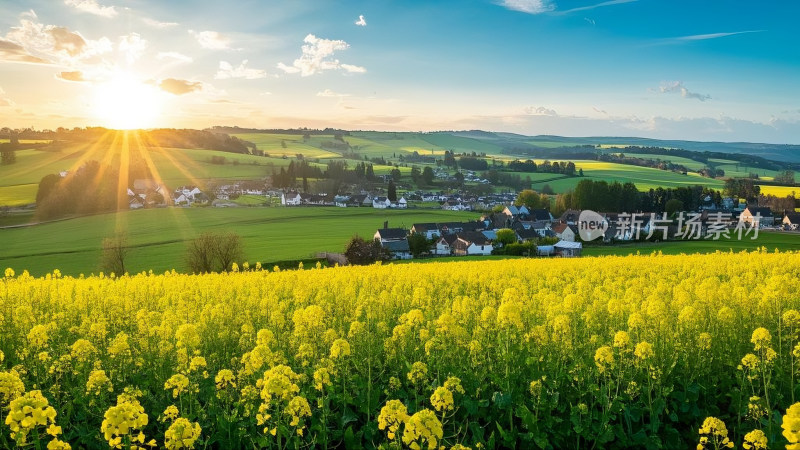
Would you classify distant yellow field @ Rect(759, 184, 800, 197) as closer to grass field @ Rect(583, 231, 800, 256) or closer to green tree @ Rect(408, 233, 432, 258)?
grass field @ Rect(583, 231, 800, 256)

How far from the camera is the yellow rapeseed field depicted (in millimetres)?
5316

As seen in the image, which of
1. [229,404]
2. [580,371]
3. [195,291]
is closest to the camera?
[229,404]

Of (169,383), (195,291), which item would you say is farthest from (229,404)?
(195,291)

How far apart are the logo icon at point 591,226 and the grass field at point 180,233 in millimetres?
20825

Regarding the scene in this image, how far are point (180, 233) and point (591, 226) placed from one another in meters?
62.3

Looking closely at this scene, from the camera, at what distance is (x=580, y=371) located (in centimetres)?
698

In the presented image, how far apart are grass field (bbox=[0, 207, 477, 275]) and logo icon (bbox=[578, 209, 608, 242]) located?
20825mm

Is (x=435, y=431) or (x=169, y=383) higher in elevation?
(x=435, y=431)

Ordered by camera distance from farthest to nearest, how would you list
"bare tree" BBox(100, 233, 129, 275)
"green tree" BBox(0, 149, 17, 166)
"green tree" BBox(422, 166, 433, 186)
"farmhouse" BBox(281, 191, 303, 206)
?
"green tree" BBox(422, 166, 433, 186) < "farmhouse" BBox(281, 191, 303, 206) < "green tree" BBox(0, 149, 17, 166) < "bare tree" BBox(100, 233, 129, 275)

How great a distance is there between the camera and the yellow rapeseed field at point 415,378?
532 cm

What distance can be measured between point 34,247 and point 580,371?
2733 inches

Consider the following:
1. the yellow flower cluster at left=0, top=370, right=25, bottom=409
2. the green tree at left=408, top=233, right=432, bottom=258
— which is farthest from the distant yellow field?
the yellow flower cluster at left=0, top=370, right=25, bottom=409

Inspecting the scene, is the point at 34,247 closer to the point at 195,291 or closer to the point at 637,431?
the point at 195,291

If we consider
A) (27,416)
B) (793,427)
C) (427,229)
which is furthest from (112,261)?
(793,427)
